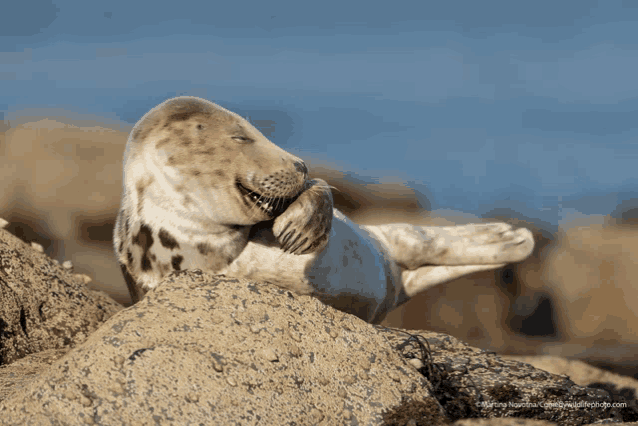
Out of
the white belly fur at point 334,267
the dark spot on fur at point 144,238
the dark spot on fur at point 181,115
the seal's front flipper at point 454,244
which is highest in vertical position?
the dark spot on fur at point 181,115

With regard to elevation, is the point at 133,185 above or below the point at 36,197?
above

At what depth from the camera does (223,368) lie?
269cm

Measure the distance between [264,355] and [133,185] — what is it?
182 centimetres

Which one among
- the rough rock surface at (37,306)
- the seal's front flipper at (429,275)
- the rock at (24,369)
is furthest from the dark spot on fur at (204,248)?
the seal's front flipper at (429,275)

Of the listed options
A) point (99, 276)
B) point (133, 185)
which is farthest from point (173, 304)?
point (99, 276)

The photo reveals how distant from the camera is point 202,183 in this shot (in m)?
3.99

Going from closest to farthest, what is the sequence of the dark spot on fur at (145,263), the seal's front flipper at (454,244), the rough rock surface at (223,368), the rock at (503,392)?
the rough rock surface at (223,368) → the rock at (503,392) → the dark spot on fur at (145,263) → the seal's front flipper at (454,244)

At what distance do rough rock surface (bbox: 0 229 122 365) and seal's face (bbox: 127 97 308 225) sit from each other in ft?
4.38

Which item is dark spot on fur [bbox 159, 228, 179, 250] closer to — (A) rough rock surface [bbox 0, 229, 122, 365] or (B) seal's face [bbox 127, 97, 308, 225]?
(B) seal's face [bbox 127, 97, 308, 225]

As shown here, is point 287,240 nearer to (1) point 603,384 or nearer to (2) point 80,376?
(2) point 80,376

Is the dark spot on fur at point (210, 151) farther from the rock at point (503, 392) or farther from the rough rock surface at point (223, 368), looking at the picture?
the rock at point (503, 392)

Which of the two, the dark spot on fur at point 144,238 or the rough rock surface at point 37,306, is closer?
the dark spot on fur at point 144,238

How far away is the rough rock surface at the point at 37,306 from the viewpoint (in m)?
4.59

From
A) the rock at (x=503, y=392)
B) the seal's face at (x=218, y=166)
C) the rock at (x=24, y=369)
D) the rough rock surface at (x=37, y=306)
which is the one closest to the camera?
the rock at (x=503, y=392)
